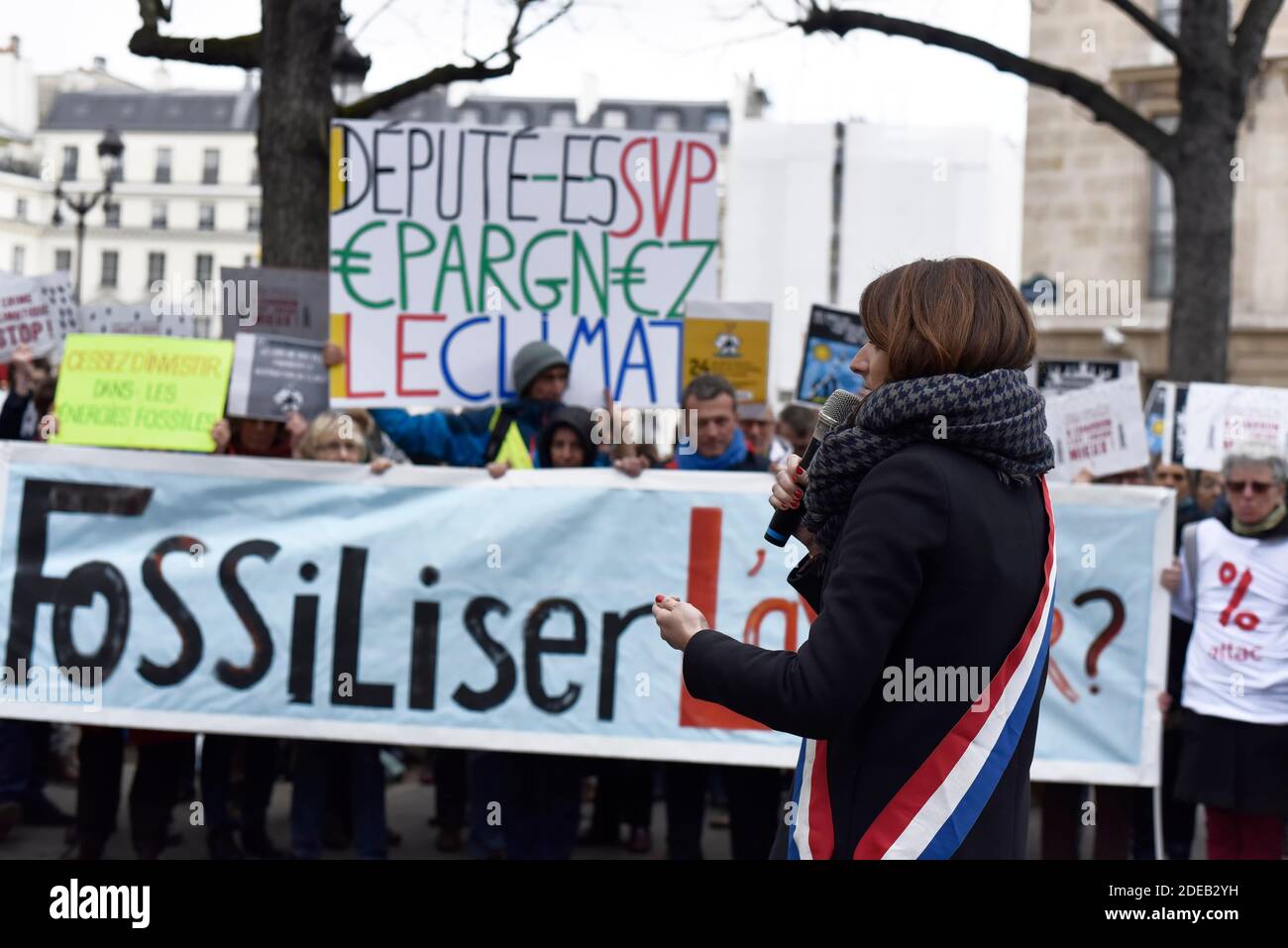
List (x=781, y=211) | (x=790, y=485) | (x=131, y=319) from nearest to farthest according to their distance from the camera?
(x=790, y=485) → (x=131, y=319) → (x=781, y=211)

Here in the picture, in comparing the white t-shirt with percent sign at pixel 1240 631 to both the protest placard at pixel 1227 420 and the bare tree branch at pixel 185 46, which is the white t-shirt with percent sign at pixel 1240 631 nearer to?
the protest placard at pixel 1227 420

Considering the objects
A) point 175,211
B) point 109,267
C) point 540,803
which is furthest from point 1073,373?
point 109,267

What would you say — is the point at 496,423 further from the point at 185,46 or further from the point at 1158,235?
the point at 1158,235

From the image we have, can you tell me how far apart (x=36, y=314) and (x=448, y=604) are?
9.66 feet

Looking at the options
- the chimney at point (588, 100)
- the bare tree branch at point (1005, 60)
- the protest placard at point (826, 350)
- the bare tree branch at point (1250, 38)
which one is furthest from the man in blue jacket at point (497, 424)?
the chimney at point (588, 100)

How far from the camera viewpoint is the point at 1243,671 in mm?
6012

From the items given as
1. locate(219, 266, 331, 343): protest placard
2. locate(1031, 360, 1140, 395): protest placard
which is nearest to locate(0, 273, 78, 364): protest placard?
locate(219, 266, 331, 343): protest placard

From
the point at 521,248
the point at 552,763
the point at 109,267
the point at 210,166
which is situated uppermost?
the point at 210,166

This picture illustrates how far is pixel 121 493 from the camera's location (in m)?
6.36

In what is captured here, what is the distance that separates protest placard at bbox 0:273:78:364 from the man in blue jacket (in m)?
1.98

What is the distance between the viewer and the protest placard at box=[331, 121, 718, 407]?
662 cm

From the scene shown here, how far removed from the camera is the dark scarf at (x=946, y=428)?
2.25 metres

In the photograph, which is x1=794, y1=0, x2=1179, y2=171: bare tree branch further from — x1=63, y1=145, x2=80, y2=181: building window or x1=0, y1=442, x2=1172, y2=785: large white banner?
x1=63, y1=145, x2=80, y2=181: building window
